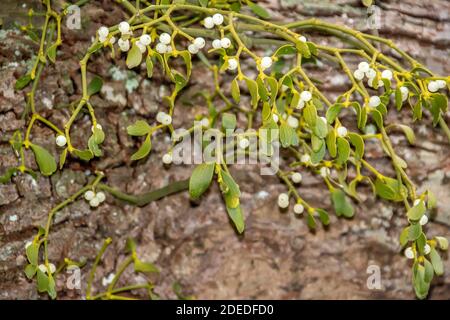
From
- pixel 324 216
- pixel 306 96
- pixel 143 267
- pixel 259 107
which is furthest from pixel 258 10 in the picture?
pixel 143 267

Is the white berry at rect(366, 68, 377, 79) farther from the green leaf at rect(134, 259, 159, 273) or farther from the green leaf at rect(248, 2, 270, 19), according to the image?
the green leaf at rect(134, 259, 159, 273)

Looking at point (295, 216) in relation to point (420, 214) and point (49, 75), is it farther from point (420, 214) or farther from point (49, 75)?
point (49, 75)

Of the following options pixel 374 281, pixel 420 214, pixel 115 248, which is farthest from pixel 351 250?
pixel 115 248

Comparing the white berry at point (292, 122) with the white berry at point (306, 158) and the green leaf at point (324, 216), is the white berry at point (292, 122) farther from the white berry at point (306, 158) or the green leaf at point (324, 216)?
the green leaf at point (324, 216)

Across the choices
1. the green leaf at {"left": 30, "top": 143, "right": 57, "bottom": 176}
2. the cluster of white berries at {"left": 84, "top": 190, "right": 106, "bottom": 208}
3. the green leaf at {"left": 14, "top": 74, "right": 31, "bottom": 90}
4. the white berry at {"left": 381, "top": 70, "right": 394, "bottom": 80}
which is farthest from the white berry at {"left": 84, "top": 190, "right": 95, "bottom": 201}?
the white berry at {"left": 381, "top": 70, "right": 394, "bottom": 80}

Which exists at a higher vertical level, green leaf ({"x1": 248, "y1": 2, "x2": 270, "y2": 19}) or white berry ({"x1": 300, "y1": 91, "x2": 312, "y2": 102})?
green leaf ({"x1": 248, "y1": 2, "x2": 270, "y2": 19})
